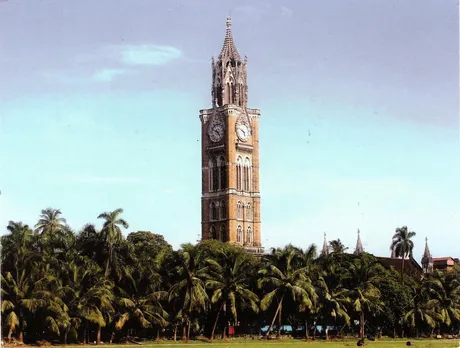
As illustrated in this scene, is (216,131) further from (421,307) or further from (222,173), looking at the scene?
(421,307)

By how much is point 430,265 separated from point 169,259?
292ft

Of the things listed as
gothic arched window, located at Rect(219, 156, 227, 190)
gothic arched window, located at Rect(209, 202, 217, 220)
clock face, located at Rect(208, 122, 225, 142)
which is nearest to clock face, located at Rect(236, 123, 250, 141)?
clock face, located at Rect(208, 122, 225, 142)

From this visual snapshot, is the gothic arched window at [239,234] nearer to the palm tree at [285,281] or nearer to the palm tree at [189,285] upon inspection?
the palm tree at [285,281]

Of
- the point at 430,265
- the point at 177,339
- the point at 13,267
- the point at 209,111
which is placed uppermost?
the point at 209,111

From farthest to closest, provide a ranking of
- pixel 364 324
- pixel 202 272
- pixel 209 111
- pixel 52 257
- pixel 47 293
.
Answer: pixel 209 111 → pixel 364 324 → pixel 202 272 → pixel 52 257 → pixel 47 293

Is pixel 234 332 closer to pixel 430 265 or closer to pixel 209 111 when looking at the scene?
pixel 209 111

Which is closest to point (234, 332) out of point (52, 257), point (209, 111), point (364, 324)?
point (364, 324)

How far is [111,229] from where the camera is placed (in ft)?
204

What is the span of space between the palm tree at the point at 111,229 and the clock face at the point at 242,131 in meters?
72.1

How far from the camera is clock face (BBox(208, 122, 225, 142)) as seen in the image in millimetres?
133500

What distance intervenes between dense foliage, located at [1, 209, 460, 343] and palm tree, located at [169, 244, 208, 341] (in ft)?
0.29

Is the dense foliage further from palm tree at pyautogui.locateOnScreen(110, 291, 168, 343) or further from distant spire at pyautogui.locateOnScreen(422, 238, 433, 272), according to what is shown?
distant spire at pyautogui.locateOnScreen(422, 238, 433, 272)

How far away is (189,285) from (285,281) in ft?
30.2

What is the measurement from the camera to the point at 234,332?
71.3 metres
